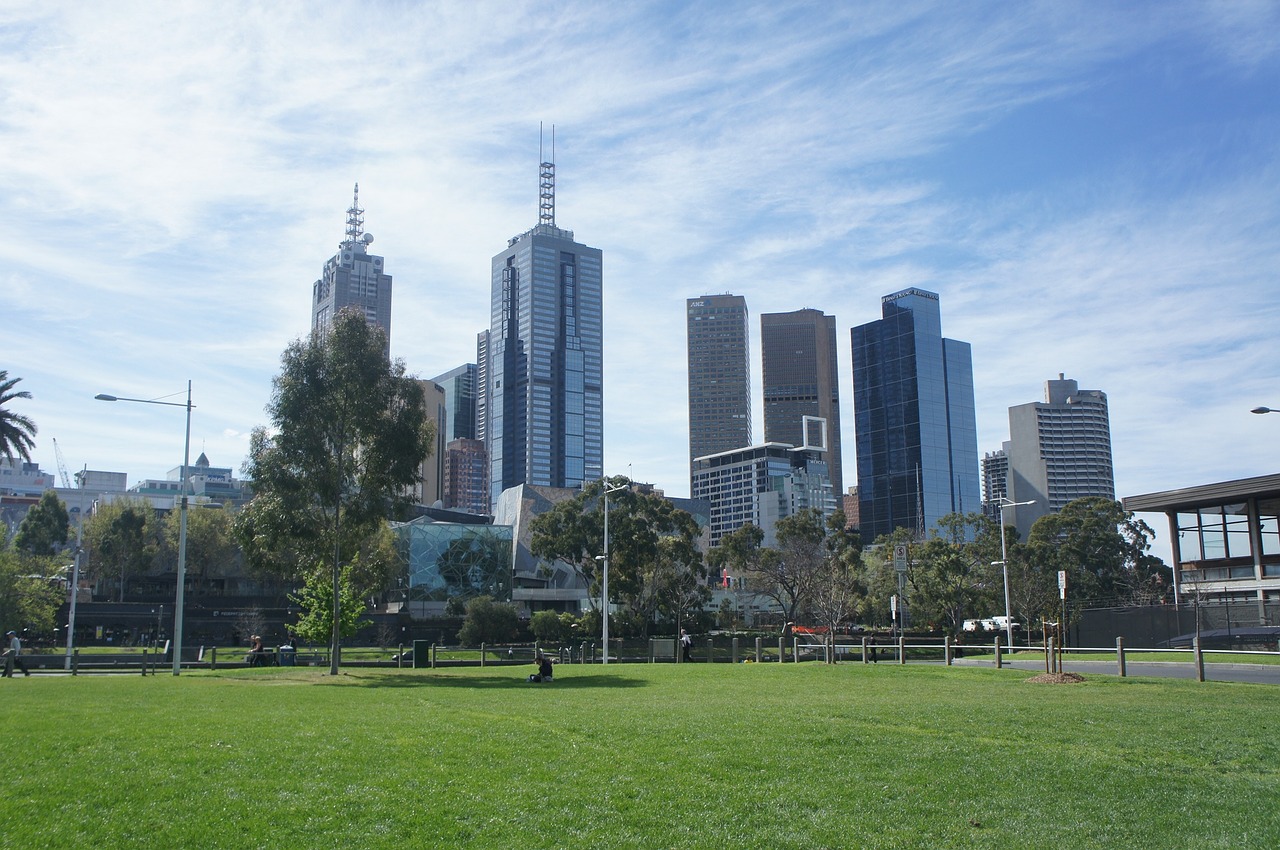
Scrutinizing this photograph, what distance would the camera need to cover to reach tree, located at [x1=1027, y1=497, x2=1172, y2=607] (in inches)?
3590

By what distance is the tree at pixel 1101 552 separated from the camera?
91188 mm

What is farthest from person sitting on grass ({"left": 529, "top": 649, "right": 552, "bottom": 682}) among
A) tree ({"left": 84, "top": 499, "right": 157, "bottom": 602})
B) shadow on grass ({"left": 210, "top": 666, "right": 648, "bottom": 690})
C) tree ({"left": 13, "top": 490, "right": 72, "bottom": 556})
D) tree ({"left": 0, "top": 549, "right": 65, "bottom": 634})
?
tree ({"left": 84, "top": 499, "right": 157, "bottom": 602})

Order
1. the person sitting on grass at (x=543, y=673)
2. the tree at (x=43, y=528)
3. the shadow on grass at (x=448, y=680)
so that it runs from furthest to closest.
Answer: the tree at (x=43, y=528), the person sitting on grass at (x=543, y=673), the shadow on grass at (x=448, y=680)

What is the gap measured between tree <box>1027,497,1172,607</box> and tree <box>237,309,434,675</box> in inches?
2668

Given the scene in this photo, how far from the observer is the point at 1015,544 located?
8762 cm

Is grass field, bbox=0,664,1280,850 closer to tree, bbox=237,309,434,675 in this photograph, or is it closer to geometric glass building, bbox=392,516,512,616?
tree, bbox=237,309,434,675

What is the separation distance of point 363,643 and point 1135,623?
69.0 m

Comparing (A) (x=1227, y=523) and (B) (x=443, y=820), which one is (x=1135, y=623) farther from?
(B) (x=443, y=820)

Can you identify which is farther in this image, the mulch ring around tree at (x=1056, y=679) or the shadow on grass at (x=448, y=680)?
the shadow on grass at (x=448, y=680)

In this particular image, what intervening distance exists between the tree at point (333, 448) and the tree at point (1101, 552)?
6777 centimetres

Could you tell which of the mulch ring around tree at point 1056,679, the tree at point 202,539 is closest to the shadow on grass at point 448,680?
the mulch ring around tree at point 1056,679

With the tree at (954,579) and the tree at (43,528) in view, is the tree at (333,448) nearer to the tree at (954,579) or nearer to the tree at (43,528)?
the tree at (954,579)

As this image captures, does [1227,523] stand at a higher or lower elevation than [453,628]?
higher

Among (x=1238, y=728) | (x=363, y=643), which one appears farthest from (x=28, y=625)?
(x=1238, y=728)
